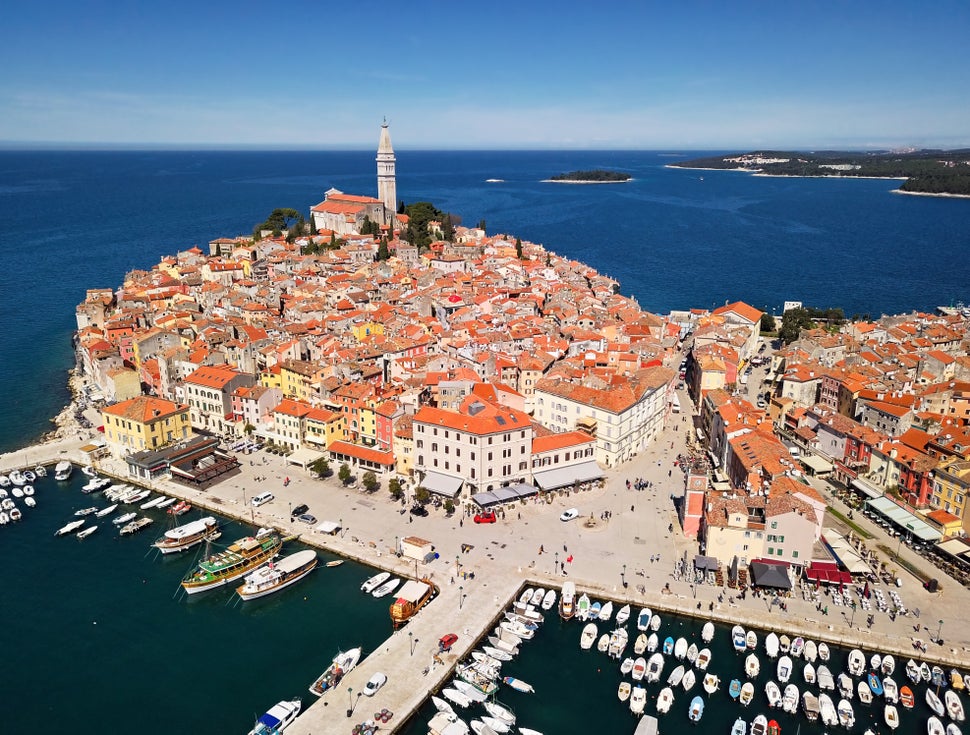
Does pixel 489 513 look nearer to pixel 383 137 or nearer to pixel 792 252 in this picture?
pixel 383 137

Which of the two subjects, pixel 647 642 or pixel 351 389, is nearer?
pixel 647 642

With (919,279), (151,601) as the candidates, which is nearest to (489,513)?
(151,601)

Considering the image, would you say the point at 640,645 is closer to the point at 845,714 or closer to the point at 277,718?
the point at 845,714

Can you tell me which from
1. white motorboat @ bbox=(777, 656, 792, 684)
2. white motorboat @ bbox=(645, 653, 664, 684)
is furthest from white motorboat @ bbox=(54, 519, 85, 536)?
white motorboat @ bbox=(777, 656, 792, 684)

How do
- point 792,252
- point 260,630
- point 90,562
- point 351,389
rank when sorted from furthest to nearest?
point 792,252 < point 351,389 < point 90,562 < point 260,630

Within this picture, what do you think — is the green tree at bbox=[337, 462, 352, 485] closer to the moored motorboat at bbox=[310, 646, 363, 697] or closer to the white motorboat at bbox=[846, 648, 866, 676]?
the moored motorboat at bbox=[310, 646, 363, 697]

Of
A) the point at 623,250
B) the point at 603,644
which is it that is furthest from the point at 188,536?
the point at 623,250

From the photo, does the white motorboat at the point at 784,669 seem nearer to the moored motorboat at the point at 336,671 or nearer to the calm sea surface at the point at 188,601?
the calm sea surface at the point at 188,601
